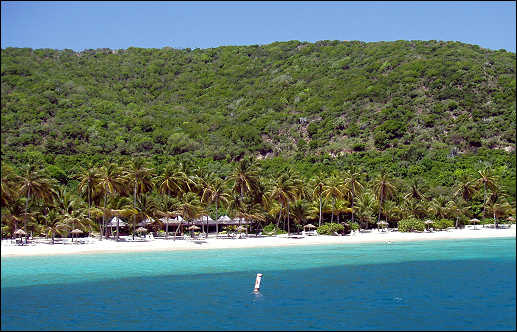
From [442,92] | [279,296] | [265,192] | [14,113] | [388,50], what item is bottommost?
[279,296]

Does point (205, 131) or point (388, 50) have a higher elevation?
point (388, 50)

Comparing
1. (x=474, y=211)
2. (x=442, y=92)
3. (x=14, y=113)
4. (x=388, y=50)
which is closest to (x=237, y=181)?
(x=474, y=211)

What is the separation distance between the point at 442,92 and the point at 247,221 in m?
69.1

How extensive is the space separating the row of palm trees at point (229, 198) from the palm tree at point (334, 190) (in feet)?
0.40

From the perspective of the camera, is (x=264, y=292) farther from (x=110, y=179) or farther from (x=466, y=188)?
(x=466, y=188)

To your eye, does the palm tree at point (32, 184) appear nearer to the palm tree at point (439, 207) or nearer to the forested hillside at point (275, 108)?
the forested hillside at point (275, 108)

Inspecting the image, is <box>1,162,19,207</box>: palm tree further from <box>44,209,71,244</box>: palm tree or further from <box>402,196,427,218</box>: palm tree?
<box>402,196,427,218</box>: palm tree

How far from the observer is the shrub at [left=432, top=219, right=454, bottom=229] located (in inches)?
2763

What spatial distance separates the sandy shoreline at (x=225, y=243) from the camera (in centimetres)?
4603

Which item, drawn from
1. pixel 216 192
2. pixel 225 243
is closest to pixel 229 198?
pixel 216 192

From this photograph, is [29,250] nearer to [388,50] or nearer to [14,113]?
[14,113]

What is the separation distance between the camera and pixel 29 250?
4544 cm

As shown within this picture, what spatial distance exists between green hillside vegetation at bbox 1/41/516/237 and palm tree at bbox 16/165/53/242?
21.0m

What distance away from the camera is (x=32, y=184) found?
50344mm
